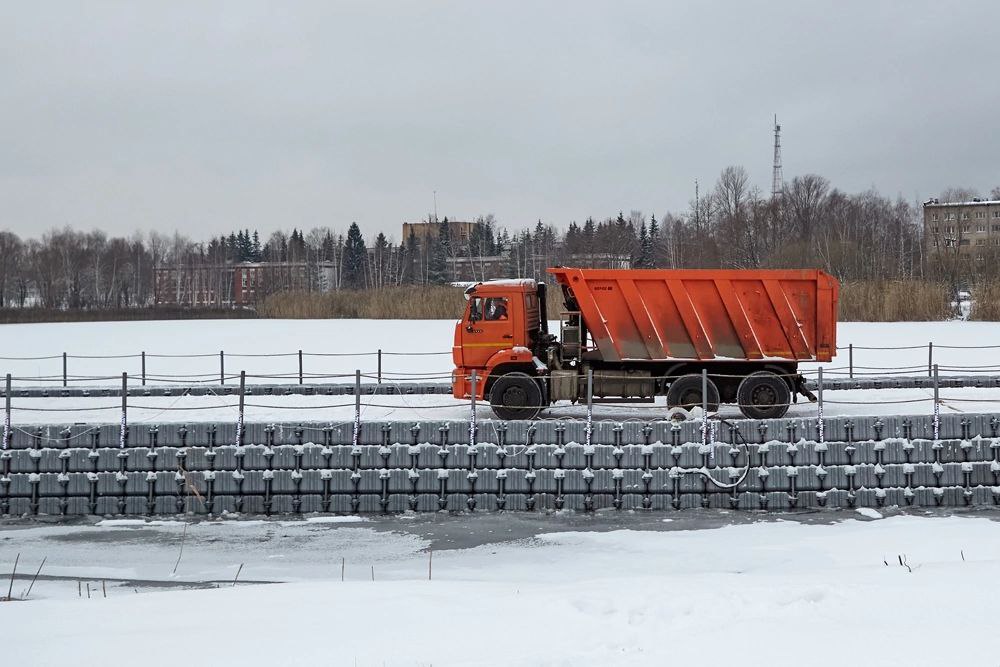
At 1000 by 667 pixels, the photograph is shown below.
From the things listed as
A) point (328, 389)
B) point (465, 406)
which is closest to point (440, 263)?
point (328, 389)

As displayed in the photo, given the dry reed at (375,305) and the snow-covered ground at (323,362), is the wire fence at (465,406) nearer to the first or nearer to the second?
the snow-covered ground at (323,362)

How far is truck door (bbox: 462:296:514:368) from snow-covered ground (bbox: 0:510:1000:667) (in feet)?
20.6

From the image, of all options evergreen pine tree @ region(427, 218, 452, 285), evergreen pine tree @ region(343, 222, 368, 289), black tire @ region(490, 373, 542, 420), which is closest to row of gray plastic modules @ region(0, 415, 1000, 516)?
black tire @ region(490, 373, 542, 420)

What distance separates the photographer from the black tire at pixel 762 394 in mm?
18125

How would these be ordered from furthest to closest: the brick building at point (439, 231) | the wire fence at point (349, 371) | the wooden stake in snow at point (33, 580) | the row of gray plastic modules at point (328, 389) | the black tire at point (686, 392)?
1. the brick building at point (439, 231)
2. the wire fence at point (349, 371)
3. the row of gray plastic modules at point (328, 389)
4. the black tire at point (686, 392)
5. the wooden stake in snow at point (33, 580)

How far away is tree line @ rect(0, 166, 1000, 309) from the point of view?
73875 millimetres

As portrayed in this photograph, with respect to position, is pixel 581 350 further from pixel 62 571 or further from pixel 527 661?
pixel 527 661

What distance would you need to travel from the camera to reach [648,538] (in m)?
11.8

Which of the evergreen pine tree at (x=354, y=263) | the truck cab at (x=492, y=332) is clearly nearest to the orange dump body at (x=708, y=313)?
the truck cab at (x=492, y=332)

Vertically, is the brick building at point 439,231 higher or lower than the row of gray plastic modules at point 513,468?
higher

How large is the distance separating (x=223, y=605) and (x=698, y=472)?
308 inches

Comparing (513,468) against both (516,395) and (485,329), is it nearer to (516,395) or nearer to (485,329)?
(516,395)

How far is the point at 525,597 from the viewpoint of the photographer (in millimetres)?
8000

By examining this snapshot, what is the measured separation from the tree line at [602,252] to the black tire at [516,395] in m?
44.7
